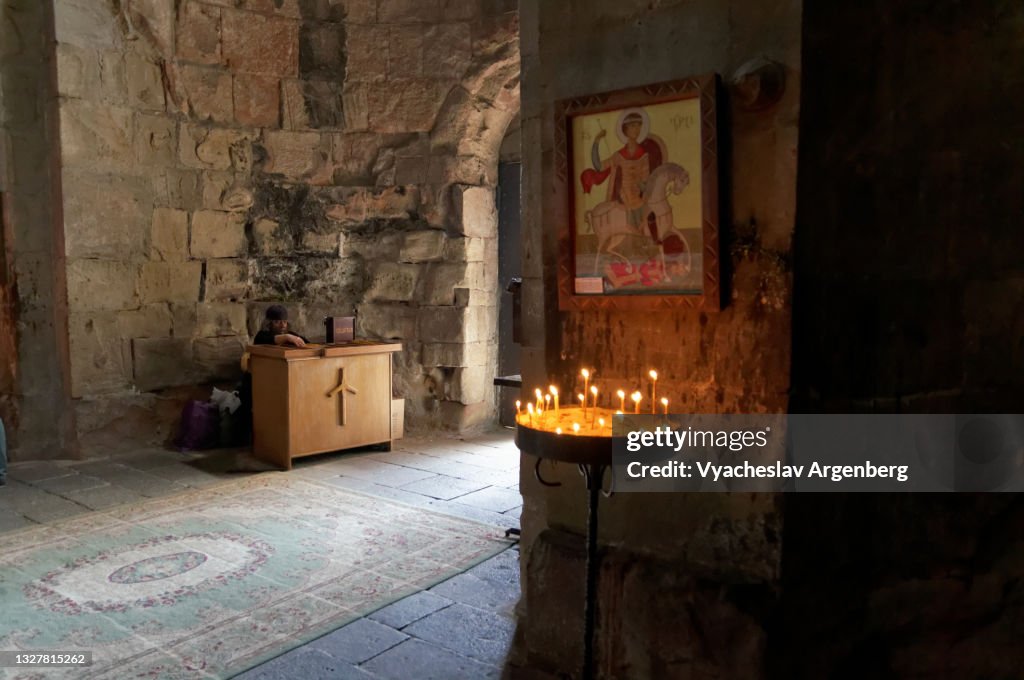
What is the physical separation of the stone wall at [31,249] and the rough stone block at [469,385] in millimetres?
2712

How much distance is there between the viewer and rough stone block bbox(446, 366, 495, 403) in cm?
623

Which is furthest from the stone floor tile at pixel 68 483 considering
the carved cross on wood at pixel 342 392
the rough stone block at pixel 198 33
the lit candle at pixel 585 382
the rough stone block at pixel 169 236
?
the lit candle at pixel 585 382

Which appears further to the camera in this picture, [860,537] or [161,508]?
[161,508]

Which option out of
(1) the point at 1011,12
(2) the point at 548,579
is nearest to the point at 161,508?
(2) the point at 548,579

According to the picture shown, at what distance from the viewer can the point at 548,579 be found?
92.4 inches

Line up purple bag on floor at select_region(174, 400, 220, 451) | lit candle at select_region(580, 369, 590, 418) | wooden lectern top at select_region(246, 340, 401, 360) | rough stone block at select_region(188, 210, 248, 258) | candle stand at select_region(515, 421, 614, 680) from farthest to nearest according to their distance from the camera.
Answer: rough stone block at select_region(188, 210, 248, 258)
purple bag on floor at select_region(174, 400, 220, 451)
wooden lectern top at select_region(246, 340, 401, 360)
lit candle at select_region(580, 369, 590, 418)
candle stand at select_region(515, 421, 614, 680)

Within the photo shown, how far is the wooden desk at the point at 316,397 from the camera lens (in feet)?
16.4

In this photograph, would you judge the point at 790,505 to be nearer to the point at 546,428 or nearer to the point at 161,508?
the point at 546,428

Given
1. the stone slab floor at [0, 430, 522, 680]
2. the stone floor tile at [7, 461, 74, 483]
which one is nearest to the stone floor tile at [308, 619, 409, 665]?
the stone slab floor at [0, 430, 522, 680]

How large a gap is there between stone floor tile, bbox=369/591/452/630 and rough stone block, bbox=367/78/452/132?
419cm

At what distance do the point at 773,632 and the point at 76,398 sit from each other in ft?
15.9

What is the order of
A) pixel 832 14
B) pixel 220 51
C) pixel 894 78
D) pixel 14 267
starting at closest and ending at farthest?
pixel 832 14, pixel 894 78, pixel 14 267, pixel 220 51

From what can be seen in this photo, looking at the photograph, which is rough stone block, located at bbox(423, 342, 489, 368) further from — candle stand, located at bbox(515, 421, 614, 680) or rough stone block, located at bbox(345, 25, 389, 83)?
candle stand, located at bbox(515, 421, 614, 680)

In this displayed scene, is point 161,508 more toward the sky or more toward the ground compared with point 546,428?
more toward the ground
